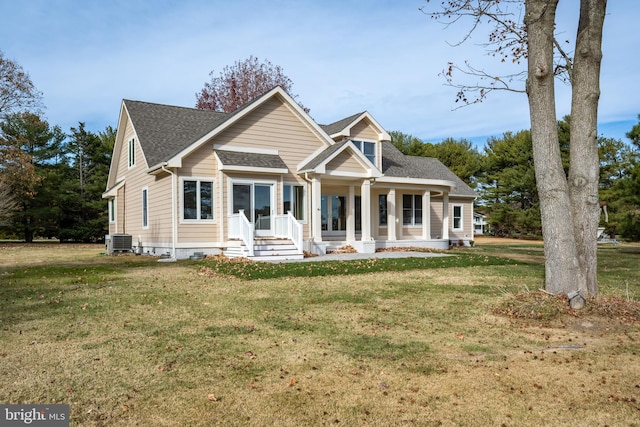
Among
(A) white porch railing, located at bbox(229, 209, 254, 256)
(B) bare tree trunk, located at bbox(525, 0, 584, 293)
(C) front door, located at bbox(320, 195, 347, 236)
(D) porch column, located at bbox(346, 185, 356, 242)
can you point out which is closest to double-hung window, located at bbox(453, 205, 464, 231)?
(C) front door, located at bbox(320, 195, 347, 236)

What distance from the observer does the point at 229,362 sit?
496 cm

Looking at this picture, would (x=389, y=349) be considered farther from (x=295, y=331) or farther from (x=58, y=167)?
(x=58, y=167)

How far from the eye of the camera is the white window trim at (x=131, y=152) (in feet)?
70.3

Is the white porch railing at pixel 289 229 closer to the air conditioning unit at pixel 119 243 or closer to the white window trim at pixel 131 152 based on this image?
the air conditioning unit at pixel 119 243

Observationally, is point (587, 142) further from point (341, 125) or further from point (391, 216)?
point (341, 125)

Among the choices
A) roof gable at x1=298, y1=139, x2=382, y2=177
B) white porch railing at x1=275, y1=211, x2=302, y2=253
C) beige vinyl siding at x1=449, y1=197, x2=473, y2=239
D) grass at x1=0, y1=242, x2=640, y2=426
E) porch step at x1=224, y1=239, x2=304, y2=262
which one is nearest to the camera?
grass at x1=0, y1=242, x2=640, y2=426

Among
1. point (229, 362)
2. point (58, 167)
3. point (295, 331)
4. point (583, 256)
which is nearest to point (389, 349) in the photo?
point (295, 331)

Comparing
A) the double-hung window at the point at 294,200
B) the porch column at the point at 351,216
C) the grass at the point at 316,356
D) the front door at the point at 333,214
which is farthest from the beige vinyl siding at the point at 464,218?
the grass at the point at 316,356

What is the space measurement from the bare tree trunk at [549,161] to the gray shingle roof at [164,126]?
13.3 m

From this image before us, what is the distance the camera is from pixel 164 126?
67.4 ft

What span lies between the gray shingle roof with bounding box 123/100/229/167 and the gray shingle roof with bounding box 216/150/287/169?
1.80 meters

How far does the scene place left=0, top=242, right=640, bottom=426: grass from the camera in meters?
3.80

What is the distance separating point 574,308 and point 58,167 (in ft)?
132

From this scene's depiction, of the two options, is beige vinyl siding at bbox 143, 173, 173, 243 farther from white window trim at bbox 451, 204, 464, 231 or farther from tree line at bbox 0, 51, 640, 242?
white window trim at bbox 451, 204, 464, 231
